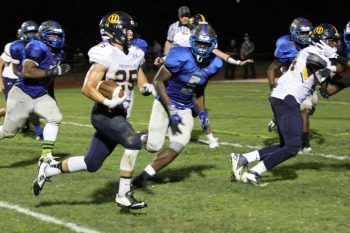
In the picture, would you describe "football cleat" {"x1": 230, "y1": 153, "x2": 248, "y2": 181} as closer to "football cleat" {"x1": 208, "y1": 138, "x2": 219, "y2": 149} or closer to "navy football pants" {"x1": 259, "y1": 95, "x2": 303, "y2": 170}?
"navy football pants" {"x1": 259, "y1": 95, "x2": 303, "y2": 170}

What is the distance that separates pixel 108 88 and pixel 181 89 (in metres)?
1.24

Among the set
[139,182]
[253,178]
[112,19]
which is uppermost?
[112,19]

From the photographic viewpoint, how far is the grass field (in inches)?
213

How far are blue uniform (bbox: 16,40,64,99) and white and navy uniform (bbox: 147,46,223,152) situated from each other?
1.63 m

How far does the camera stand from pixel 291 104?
21.8 ft

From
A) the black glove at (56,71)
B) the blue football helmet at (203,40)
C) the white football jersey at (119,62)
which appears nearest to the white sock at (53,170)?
the white football jersey at (119,62)

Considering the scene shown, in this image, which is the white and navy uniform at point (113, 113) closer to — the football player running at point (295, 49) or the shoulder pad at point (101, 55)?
the shoulder pad at point (101, 55)

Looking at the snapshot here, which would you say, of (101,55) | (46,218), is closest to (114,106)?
(101,55)

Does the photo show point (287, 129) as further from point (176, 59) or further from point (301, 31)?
point (301, 31)

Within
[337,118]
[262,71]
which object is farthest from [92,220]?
[262,71]

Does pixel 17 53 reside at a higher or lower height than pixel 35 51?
lower

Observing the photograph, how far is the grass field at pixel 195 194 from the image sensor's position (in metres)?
5.40

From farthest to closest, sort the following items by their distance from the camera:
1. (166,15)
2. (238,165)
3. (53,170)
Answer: (166,15)
(238,165)
(53,170)

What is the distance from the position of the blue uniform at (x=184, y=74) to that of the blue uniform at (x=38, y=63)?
5.59 ft
